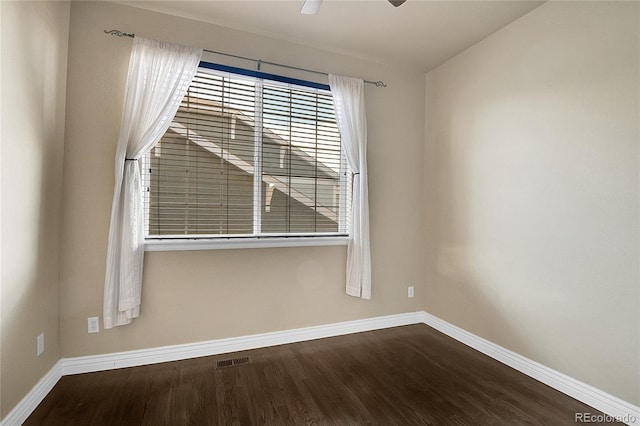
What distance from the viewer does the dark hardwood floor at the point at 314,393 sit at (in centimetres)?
176

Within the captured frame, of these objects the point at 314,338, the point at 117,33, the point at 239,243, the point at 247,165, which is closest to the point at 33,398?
the point at 239,243

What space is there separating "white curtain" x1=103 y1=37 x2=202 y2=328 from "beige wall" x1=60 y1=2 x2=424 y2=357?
0.13m

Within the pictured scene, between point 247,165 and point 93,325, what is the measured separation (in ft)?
5.57

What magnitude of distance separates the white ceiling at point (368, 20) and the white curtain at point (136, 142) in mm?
367

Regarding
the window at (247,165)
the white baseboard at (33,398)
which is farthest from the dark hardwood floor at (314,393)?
the window at (247,165)

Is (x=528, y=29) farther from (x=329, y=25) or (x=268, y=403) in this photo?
(x=268, y=403)

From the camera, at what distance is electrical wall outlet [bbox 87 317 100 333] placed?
2.19 meters

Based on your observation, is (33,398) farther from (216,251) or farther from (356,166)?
(356,166)

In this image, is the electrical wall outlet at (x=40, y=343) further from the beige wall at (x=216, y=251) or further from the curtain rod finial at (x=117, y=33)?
the curtain rod finial at (x=117, y=33)

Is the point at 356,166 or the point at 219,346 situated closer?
the point at 219,346

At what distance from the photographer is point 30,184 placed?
1.79m

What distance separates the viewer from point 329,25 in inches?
99.0

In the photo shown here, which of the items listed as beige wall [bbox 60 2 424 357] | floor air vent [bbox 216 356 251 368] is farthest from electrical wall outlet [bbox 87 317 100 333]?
floor air vent [bbox 216 356 251 368]

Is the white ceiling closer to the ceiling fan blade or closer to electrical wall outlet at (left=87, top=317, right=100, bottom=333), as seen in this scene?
the ceiling fan blade
